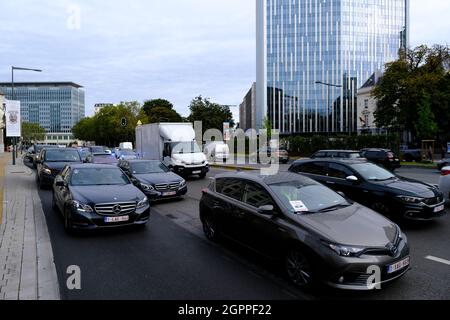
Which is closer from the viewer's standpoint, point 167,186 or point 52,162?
point 167,186

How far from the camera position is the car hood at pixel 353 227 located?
479 cm

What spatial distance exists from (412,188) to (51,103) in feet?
428

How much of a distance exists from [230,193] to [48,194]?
31.3 feet

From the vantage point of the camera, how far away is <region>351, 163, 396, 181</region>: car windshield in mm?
9016

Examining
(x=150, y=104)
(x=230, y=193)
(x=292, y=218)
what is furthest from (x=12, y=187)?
(x=150, y=104)

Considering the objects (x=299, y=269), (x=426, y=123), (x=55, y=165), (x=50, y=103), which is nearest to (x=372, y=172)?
(x=299, y=269)

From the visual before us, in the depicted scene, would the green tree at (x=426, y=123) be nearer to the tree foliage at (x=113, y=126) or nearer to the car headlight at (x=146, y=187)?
the car headlight at (x=146, y=187)

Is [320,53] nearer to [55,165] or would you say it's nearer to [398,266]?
[55,165]

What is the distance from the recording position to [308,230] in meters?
4.97

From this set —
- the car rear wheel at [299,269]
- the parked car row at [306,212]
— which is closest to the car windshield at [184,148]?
the parked car row at [306,212]

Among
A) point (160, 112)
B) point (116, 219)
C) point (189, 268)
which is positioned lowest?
point (189, 268)

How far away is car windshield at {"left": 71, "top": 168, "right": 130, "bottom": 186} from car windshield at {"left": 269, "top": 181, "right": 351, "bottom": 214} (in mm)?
4516

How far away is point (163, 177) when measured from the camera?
491 inches
